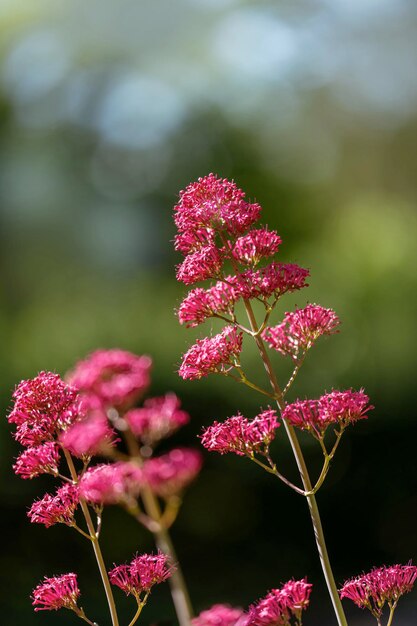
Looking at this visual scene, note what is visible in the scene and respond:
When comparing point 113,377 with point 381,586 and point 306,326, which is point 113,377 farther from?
point 381,586

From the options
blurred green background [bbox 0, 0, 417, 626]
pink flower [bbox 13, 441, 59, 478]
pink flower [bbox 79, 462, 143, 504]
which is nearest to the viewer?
pink flower [bbox 79, 462, 143, 504]

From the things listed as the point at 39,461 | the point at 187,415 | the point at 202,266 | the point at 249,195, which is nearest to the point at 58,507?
the point at 39,461

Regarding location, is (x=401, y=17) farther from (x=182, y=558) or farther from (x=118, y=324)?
(x=182, y=558)

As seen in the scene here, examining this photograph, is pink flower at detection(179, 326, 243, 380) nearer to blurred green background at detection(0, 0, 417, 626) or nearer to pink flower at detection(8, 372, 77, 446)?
pink flower at detection(8, 372, 77, 446)

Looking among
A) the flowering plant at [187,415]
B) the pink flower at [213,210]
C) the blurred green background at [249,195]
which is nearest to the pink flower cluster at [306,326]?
the flowering plant at [187,415]

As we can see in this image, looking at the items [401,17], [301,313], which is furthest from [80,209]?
[301,313]

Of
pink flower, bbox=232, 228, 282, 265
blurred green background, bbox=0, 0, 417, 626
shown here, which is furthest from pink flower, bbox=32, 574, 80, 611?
blurred green background, bbox=0, 0, 417, 626
